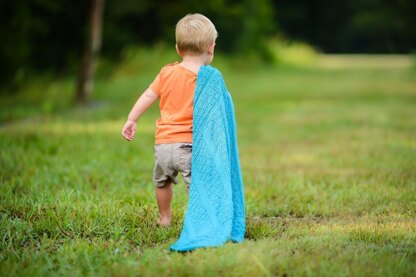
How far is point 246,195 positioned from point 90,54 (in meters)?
7.93

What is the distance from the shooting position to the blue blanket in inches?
144

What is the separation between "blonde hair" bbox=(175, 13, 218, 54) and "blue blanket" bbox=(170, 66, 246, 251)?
0.51 ft

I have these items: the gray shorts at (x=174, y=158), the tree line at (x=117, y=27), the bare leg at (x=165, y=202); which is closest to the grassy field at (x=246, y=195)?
the bare leg at (x=165, y=202)

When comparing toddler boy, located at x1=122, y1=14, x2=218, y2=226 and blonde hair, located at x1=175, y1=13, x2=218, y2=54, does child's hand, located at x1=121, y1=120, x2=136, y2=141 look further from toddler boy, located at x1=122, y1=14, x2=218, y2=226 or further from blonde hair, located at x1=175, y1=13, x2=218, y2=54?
blonde hair, located at x1=175, y1=13, x2=218, y2=54

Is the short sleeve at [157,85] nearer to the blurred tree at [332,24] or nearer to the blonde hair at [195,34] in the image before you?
the blonde hair at [195,34]

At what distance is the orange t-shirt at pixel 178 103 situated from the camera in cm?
389

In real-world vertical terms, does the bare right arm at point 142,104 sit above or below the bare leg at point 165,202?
above

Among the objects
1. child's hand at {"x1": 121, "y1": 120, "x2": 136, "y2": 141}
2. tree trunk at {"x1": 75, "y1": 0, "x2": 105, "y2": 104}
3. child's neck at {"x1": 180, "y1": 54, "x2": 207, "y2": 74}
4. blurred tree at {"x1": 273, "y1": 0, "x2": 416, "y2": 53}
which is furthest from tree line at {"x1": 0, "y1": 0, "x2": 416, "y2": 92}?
child's neck at {"x1": 180, "y1": 54, "x2": 207, "y2": 74}

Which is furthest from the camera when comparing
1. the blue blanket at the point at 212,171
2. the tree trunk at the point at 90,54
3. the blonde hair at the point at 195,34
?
the tree trunk at the point at 90,54

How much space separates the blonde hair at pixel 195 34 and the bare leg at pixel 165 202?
0.91m

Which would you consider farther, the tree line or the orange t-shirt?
the tree line

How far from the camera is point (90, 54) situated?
1229cm

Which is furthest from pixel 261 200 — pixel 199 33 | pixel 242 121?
pixel 242 121

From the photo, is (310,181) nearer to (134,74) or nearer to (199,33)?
(199,33)
